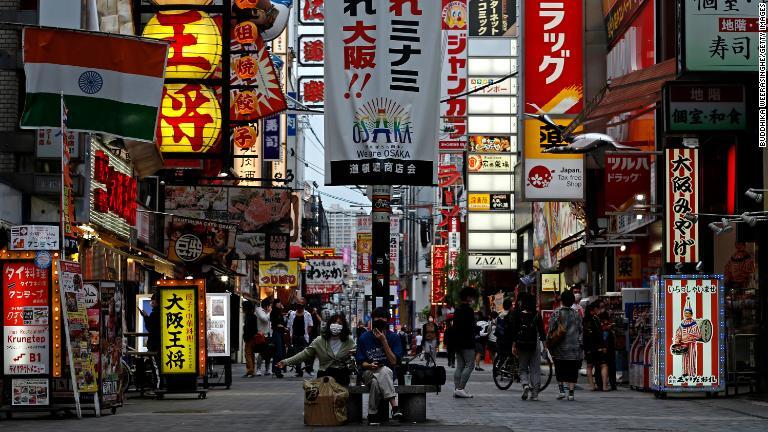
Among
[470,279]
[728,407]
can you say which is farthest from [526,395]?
[470,279]

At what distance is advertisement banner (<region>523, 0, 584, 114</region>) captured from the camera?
34.9 metres

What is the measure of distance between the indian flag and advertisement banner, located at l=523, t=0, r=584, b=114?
15.1m

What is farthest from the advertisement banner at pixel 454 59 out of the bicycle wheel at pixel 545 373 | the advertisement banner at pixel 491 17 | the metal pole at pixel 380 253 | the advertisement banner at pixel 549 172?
the metal pole at pixel 380 253

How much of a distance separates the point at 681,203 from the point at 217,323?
9.49 meters

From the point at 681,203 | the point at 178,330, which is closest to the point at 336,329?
the point at 178,330

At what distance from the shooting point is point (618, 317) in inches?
1136

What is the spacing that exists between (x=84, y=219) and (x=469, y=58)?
43.0m

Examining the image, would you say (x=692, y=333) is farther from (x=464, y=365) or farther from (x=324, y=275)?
(x=324, y=275)

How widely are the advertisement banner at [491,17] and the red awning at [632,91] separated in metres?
49.6

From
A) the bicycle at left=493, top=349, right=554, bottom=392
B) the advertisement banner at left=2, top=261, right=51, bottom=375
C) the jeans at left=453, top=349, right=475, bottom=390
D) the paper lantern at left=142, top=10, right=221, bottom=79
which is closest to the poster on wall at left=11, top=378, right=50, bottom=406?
the advertisement banner at left=2, top=261, right=51, bottom=375

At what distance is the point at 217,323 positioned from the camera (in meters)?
28.1

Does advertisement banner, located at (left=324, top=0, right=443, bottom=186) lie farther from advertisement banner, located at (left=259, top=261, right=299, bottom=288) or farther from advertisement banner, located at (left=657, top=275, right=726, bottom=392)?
advertisement banner, located at (left=259, top=261, right=299, bottom=288)

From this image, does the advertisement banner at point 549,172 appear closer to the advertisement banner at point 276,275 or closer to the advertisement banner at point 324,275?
the advertisement banner at point 276,275

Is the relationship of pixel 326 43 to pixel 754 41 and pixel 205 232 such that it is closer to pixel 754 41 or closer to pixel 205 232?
pixel 754 41
